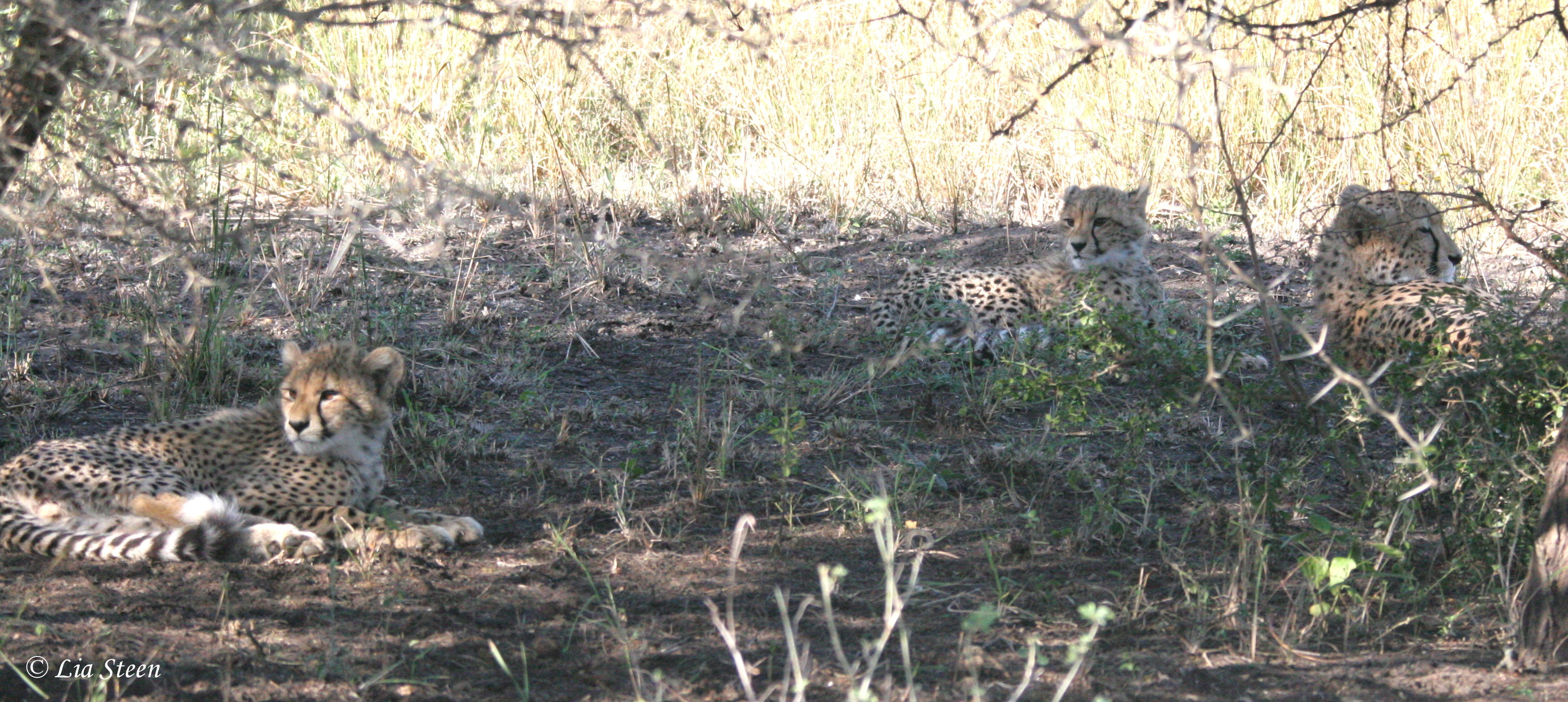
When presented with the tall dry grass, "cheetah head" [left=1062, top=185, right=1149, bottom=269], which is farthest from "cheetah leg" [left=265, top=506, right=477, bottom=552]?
"cheetah head" [left=1062, top=185, right=1149, bottom=269]

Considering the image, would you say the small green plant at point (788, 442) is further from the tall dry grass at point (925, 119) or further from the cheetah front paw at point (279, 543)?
the tall dry grass at point (925, 119)

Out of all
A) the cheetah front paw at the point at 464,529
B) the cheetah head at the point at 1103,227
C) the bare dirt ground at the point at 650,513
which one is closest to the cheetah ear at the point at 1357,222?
the bare dirt ground at the point at 650,513

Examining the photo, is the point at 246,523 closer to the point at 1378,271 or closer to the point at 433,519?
the point at 433,519

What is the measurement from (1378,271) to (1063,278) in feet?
3.74

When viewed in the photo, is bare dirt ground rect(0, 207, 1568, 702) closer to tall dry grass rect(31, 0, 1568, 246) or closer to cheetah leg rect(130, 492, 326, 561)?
cheetah leg rect(130, 492, 326, 561)

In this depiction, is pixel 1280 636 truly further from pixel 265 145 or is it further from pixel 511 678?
pixel 265 145

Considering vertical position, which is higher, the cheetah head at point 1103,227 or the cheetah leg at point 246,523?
the cheetah head at point 1103,227

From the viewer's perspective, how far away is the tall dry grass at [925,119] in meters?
6.94

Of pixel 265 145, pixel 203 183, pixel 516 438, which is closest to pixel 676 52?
pixel 265 145

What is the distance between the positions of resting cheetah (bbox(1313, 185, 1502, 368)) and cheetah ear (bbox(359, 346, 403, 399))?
9.97 ft

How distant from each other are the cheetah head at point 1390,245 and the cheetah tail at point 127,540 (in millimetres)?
3706

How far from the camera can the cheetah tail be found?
10.5 feet

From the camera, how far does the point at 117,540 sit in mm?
3229

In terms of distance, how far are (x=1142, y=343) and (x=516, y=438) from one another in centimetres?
185
